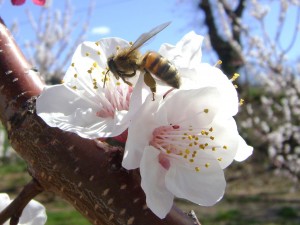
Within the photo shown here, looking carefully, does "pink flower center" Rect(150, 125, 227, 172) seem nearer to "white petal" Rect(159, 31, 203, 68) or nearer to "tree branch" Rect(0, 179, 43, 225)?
"white petal" Rect(159, 31, 203, 68)

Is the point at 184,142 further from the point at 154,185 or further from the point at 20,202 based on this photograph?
the point at 20,202

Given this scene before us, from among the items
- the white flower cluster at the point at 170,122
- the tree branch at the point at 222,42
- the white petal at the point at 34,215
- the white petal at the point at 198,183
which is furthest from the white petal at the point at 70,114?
the tree branch at the point at 222,42

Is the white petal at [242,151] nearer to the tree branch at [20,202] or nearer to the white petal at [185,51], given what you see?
the white petal at [185,51]

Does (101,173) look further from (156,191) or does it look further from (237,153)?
(237,153)

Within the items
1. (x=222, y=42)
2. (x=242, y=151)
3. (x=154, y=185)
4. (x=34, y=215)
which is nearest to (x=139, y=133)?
(x=154, y=185)

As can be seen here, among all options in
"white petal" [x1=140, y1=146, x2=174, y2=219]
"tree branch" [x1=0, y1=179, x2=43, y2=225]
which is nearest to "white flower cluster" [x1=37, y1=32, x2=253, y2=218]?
"white petal" [x1=140, y1=146, x2=174, y2=219]

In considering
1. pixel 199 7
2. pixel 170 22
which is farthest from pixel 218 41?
pixel 170 22

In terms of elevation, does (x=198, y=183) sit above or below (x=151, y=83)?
below
